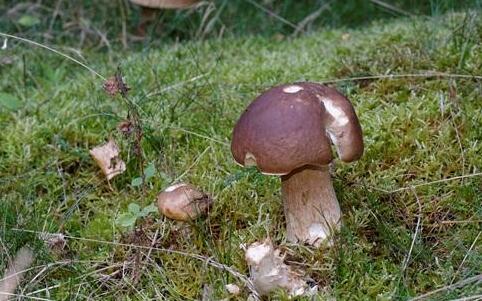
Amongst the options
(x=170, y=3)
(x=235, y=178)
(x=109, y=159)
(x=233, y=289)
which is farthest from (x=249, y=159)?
(x=170, y=3)

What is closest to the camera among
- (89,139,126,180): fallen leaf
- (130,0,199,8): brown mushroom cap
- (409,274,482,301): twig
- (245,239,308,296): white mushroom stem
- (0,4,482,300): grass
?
(409,274,482,301): twig

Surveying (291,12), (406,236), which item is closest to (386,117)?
(406,236)

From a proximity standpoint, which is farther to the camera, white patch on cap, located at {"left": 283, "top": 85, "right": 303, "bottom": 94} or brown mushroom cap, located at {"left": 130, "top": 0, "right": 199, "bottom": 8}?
brown mushroom cap, located at {"left": 130, "top": 0, "right": 199, "bottom": 8}

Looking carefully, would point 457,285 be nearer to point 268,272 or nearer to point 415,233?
point 415,233

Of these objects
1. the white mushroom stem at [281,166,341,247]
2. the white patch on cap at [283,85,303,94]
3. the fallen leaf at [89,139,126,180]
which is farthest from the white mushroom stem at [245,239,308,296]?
the fallen leaf at [89,139,126,180]

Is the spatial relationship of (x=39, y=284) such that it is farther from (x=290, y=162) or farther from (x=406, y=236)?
(x=406, y=236)

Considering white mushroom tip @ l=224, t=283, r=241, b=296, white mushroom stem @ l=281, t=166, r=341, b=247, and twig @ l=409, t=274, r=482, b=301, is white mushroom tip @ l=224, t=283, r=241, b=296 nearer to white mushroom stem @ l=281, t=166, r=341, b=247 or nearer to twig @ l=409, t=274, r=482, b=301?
white mushroom stem @ l=281, t=166, r=341, b=247

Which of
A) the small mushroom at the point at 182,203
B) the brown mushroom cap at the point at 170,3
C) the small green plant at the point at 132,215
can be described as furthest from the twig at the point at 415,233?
the brown mushroom cap at the point at 170,3

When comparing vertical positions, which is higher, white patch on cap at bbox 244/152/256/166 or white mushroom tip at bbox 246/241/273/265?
white patch on cap at bbox 244/152/256/166
